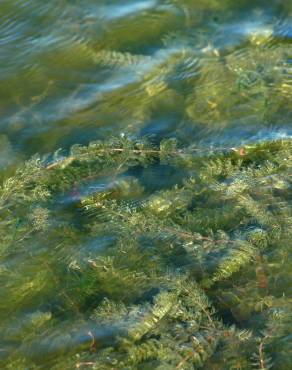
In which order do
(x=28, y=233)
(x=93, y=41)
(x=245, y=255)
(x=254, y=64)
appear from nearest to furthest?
(x=245, y=255) → (x=28, y=233) → (x=254, y=64) → (x=93, y=41)

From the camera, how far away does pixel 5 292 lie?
3.02 m

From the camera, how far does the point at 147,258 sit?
3.13 m

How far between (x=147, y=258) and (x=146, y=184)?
1.98 feet

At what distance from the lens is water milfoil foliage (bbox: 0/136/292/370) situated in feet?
8.96

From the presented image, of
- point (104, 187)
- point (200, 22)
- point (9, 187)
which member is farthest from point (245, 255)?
point (200, 22)

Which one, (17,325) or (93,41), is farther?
(93,41)

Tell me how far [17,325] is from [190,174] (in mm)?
1418

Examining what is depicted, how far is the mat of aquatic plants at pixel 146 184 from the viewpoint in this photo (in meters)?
2.79

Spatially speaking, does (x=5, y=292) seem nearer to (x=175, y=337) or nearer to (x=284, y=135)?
(x=175, y=337)

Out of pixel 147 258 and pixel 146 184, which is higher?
pixel 146 184

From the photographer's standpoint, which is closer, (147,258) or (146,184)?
(147,258)

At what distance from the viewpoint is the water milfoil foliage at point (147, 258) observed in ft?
8.96

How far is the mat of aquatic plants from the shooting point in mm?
2791

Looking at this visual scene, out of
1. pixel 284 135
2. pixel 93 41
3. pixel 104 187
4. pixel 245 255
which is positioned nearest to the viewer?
pixel 245 255
